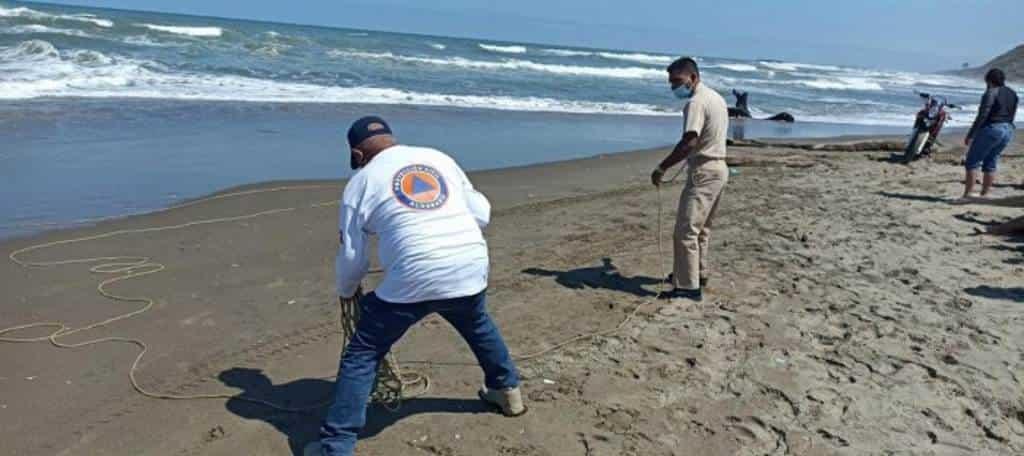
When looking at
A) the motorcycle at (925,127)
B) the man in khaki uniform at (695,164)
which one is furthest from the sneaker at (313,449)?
the motorcycle at (925,127)

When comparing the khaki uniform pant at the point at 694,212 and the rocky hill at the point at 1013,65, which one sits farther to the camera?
the rocky hill at the point at 1013,65

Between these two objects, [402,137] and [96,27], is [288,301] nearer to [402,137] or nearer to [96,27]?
[402,137]

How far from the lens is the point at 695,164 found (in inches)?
211

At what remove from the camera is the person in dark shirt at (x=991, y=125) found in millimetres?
8817

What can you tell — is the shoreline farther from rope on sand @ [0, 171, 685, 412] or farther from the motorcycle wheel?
the motorcycle wheel

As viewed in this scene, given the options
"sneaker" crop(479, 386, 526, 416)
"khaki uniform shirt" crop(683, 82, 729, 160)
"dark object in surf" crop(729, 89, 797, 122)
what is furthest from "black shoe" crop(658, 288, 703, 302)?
"dark object in surf" crop(729, 89, 797, 122)

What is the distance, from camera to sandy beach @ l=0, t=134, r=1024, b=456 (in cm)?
374

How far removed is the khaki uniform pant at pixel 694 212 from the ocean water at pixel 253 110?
5.48m

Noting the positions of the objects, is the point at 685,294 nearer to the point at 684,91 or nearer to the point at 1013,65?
the point at 684,91

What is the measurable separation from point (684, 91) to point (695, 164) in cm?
51

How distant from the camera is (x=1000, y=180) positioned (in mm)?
11227

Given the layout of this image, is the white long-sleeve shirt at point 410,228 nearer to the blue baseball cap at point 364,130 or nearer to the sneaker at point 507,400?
the blue baseball cap at point 364,130

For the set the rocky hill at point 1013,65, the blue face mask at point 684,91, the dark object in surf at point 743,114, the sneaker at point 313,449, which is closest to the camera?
the sneaker at point 313,449

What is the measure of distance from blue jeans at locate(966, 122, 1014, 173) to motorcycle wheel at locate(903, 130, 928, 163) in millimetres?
3947
